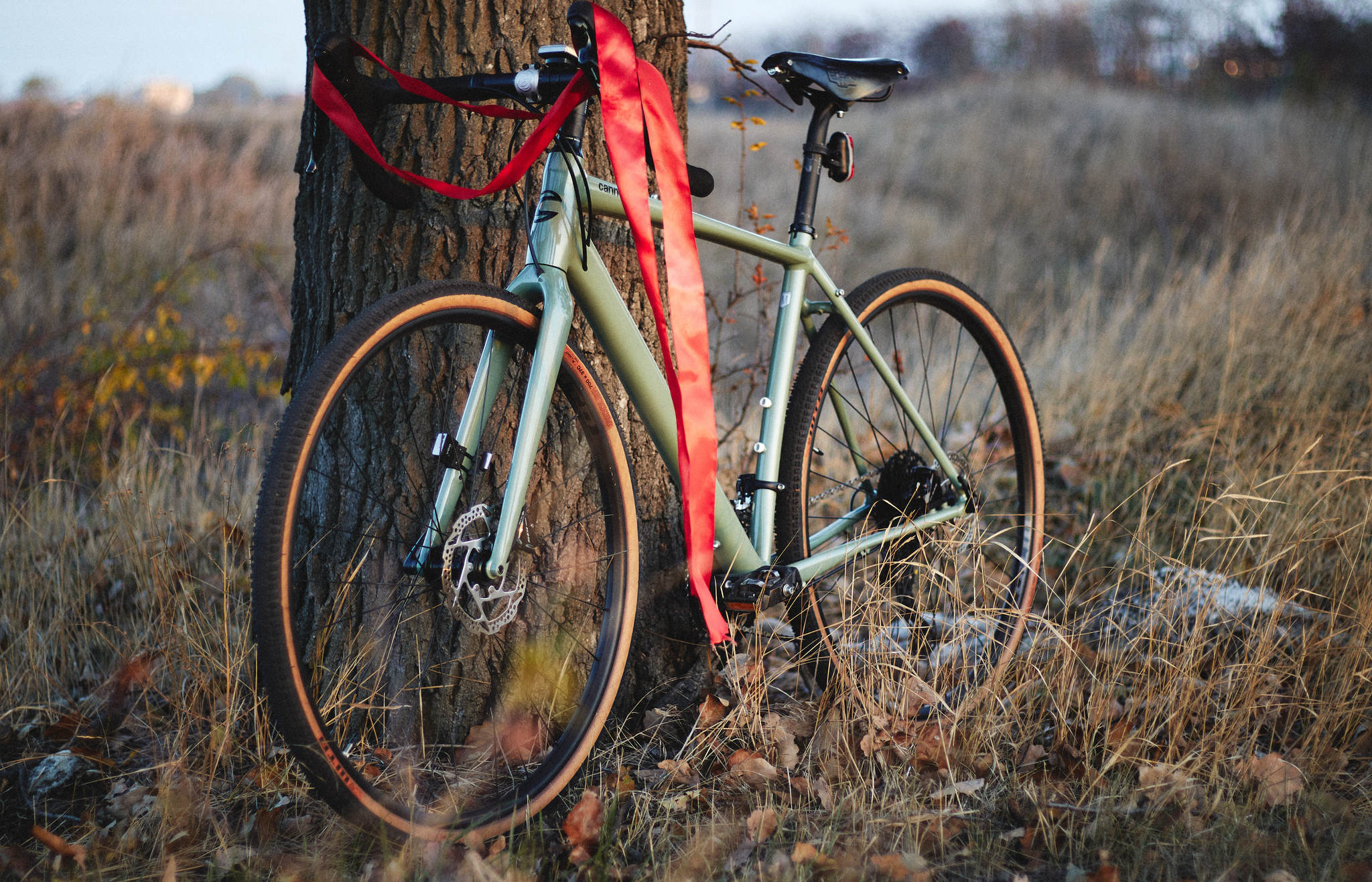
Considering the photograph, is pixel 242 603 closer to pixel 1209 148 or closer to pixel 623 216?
pixel 623 216

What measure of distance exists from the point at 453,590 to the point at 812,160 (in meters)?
1.29

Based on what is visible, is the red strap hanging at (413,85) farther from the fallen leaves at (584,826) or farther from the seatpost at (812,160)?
the fallen leaves at (584,826)

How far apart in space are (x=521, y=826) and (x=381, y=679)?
1.61ft

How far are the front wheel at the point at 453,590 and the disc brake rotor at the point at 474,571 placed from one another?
17mm

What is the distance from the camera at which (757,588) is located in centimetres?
188

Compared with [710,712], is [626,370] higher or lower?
higher

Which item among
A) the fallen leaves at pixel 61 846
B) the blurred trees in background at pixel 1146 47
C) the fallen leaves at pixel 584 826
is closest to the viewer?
the fallen leaves at pixel 61 846

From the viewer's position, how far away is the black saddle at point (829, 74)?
1992 mm

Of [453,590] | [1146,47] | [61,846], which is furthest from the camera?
[1146,47]

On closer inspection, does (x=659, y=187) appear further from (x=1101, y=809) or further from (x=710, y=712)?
(x=1101, y=809)

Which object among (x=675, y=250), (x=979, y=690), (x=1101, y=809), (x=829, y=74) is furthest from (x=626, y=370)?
(x=1101, y=809)

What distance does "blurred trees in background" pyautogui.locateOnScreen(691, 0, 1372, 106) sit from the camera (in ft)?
42.6

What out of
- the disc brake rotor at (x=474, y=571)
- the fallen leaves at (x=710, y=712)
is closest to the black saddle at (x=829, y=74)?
the disc brake rotor at (x=474, y=571)

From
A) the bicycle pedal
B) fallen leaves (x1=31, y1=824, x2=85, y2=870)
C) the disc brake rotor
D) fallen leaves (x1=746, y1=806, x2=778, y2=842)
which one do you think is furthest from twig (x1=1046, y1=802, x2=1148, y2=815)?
fallen leaves (x1=31, y1=824, x2=85, y2=870)
